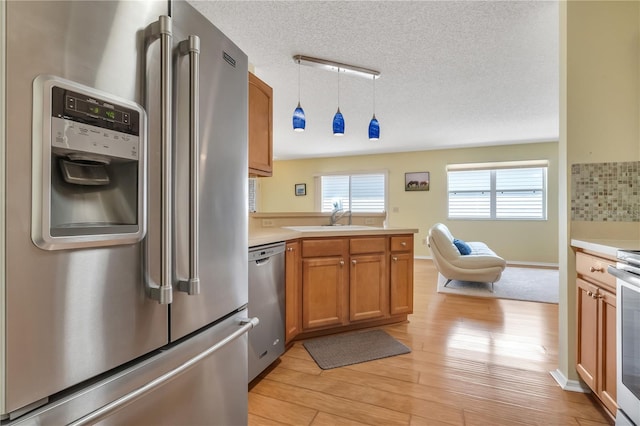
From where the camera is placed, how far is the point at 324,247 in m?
2.45

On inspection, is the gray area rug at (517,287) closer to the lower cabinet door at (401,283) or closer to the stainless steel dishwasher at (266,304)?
the lower cabinet door at (401,283)

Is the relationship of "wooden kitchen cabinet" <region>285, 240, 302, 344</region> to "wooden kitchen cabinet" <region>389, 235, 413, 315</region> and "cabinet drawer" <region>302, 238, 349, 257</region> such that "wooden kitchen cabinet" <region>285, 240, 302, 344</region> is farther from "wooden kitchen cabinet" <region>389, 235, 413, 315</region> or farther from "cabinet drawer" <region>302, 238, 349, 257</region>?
"wooden kitchen cabinet" <region>389, 235, 413, 315</region>

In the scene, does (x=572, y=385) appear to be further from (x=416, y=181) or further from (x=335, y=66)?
(x=416, y=181)

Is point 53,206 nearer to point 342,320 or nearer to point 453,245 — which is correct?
point 342,320

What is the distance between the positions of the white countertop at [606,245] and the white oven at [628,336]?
0.09 metres

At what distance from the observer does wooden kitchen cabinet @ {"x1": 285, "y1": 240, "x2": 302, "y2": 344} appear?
2186mm

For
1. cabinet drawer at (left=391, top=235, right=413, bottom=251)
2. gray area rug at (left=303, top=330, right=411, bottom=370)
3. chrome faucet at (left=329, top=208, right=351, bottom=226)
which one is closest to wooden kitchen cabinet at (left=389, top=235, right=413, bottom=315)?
cabinet drawer at (left=391, top=235, right=413, bottom=251)

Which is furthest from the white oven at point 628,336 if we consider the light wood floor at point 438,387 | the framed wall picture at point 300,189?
the framed wall picture at point 300,189

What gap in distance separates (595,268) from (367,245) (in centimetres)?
147

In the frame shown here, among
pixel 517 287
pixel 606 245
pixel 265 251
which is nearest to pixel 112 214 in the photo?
pixel 265 251

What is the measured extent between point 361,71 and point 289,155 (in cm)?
457

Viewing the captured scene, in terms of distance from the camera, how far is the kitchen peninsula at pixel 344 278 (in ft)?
7.64

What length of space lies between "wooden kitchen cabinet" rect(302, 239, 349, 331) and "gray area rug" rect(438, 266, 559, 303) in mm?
2054

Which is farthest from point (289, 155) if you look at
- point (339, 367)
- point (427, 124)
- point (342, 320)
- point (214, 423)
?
point (214, 423)
